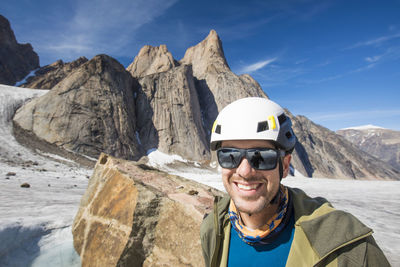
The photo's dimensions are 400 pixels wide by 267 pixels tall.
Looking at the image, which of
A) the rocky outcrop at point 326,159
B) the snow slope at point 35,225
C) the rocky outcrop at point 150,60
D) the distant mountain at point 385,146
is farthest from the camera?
the distant mountain at point 385,146

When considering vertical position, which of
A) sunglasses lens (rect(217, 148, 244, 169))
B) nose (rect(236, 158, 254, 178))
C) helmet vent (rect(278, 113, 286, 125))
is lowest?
nose (rect(236, 158, 254, 178))

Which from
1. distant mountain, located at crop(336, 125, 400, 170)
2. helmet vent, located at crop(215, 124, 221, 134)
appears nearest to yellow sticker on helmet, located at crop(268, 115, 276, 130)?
helmet vent, located at crop(215, 124, 221, 134)

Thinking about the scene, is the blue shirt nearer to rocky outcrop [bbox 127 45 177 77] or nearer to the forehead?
the forehead

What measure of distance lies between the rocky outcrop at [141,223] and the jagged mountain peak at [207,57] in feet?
156

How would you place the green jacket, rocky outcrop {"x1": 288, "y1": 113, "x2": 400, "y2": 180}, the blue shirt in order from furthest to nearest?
1. rocky outcrop {"x1": 288, "y1": 113, "x2": 400, "y2": 180}
2. the blue shirt
3. the green jacket

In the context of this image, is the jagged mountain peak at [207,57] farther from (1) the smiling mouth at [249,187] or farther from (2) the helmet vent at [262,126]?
(1) the smiling mouth at [249,187]

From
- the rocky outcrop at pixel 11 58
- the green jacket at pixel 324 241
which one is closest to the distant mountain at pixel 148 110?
the rocky outcrop at pixel 11 58

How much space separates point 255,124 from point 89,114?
30.7 meters

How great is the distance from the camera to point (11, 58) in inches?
2437

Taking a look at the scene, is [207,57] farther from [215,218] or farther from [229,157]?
[215,218]

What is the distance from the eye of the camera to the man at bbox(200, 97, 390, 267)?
1194 millimetres

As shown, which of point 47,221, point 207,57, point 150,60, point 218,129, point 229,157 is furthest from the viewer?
point 150,60

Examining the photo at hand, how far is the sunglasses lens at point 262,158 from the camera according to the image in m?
1.62

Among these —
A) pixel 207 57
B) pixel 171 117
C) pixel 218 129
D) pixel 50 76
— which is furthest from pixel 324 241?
pixel 50 76
